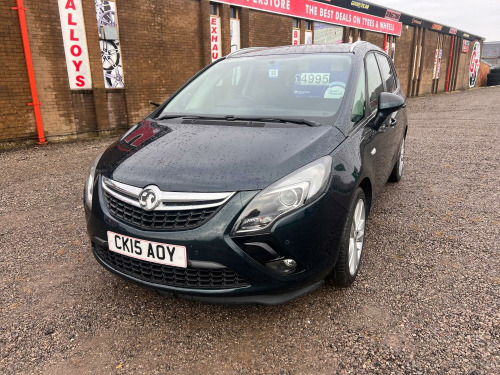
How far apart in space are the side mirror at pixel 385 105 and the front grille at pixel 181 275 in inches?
72.7

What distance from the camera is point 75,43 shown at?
8.66 metres

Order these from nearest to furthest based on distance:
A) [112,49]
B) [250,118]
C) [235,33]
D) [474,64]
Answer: [250,118] → [112,49] → [235,33] → [474,64]

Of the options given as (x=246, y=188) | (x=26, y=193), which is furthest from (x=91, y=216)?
(x=26, y=193)

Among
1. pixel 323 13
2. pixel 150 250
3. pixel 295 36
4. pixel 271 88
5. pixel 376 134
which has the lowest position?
pixel 150 250

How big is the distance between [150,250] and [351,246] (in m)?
1.35

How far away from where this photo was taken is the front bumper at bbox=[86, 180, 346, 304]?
199 cm

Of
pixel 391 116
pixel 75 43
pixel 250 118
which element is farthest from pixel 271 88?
pixel 75 43

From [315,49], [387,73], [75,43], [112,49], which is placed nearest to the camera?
[315,49]

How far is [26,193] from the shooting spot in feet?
16.6

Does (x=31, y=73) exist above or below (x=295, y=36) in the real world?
below

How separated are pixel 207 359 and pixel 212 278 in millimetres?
441

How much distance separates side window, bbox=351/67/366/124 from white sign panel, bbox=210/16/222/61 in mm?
9335

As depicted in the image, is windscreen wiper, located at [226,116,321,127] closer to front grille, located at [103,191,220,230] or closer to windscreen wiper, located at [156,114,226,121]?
windscreen wiper, located at [156,114,226,121]

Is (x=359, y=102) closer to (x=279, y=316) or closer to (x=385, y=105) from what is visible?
(x=385, y=105)
